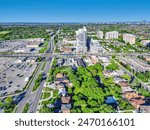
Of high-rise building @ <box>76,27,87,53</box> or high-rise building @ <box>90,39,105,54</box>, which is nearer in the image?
high-rise building @ <box>76,27,87,53</box>

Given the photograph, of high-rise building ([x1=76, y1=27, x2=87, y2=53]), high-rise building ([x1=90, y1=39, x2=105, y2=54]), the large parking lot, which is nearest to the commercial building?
high-rise building ([x1=76, y1=27, x2=87, y2=53])

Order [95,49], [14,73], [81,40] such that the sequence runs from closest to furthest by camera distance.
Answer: [14,73] < [81,40] < [95,49]

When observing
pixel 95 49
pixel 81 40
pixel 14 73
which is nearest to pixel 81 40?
pixel 81 40

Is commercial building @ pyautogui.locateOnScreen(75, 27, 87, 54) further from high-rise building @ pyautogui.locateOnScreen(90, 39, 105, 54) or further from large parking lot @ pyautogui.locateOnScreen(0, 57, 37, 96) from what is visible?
large parking lot @ pyautogui.locateOnScreen(0, 57, 37, 96)

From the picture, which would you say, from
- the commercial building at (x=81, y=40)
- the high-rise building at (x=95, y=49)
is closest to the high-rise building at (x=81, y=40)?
the commercial building at (x=81, y=40)

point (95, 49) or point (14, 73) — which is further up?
point (95, 49)

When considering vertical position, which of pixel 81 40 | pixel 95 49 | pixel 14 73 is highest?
pixel 81 40

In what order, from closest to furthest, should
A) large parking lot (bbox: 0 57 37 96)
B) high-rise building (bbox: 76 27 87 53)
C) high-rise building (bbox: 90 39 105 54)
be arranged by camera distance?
large parking lot (bbox: 0 57 37 96), high-rise building (bbox: 76 27 87 53), high-rise building (bbox: 90 39 105 54)

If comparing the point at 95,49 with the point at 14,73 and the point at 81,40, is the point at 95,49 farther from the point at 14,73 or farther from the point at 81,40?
the point at 14,73

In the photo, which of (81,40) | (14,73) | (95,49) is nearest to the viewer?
(14,73)
